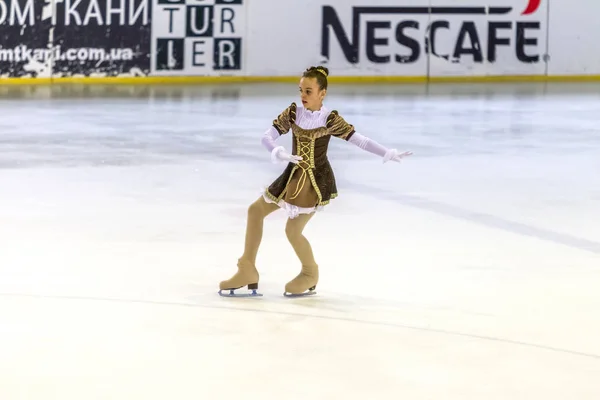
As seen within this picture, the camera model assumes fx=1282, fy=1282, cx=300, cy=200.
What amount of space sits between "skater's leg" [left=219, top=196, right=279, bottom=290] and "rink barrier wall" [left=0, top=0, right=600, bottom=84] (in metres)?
13.1

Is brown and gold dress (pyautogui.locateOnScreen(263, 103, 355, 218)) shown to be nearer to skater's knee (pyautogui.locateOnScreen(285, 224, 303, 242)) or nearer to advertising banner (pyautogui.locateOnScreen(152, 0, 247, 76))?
skater's knee (pyautogui.locateOnScreen(285, 224, 303, 242))

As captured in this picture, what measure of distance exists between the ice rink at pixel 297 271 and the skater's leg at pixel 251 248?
0.09m

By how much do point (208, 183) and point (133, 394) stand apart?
5.05m

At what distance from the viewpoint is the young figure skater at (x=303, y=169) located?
545 cm

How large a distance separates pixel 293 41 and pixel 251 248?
1391 centimetres

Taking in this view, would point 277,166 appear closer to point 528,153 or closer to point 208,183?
point 208,183

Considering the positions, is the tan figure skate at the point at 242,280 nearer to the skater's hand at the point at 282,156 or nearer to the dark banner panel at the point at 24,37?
the skater's hand at the point at 282,156

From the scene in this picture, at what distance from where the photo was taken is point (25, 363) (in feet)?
14.6

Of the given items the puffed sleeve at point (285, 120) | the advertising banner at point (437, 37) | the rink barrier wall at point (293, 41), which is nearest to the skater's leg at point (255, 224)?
the puffed sleeve at point (285, 120)

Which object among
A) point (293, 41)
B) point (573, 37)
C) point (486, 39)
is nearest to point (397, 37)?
point (486, 39)

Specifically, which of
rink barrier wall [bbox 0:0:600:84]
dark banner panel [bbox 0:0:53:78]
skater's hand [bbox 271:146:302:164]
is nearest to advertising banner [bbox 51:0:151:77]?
rink barrier wall [bbox 0:0:600:84]

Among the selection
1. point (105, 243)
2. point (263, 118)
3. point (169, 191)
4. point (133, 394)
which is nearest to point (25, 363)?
point (133, 394)

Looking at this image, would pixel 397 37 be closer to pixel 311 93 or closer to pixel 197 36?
pixel 197 36

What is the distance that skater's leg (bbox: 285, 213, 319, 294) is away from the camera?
18.2 feet
